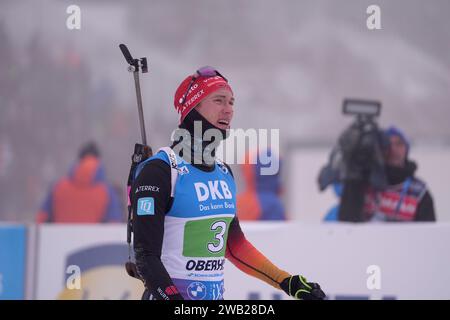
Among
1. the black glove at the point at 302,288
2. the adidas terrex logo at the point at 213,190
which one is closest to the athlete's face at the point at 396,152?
the black glove at the point at 302,288

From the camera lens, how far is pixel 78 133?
48.7 ft

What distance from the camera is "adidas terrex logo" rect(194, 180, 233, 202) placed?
12.9 feet

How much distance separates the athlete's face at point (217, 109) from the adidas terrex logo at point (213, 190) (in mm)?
255

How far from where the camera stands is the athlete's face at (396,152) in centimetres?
734

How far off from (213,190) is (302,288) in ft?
1.94

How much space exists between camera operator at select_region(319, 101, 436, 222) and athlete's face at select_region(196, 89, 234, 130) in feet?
10.1

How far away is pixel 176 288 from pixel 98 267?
327cm

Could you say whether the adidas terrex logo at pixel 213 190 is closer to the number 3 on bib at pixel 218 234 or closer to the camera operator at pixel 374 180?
the number 3 on bib at pixel 218 234

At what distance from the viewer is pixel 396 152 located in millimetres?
7430

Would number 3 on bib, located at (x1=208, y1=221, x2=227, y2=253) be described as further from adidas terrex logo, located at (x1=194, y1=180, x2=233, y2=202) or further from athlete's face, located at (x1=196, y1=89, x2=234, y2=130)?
athlete's face, located at (x1=196, y1=89, x2=234, y2=130)

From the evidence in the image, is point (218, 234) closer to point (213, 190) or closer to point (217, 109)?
point (213, 190)

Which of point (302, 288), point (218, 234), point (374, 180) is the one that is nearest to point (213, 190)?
point (218, 234)
